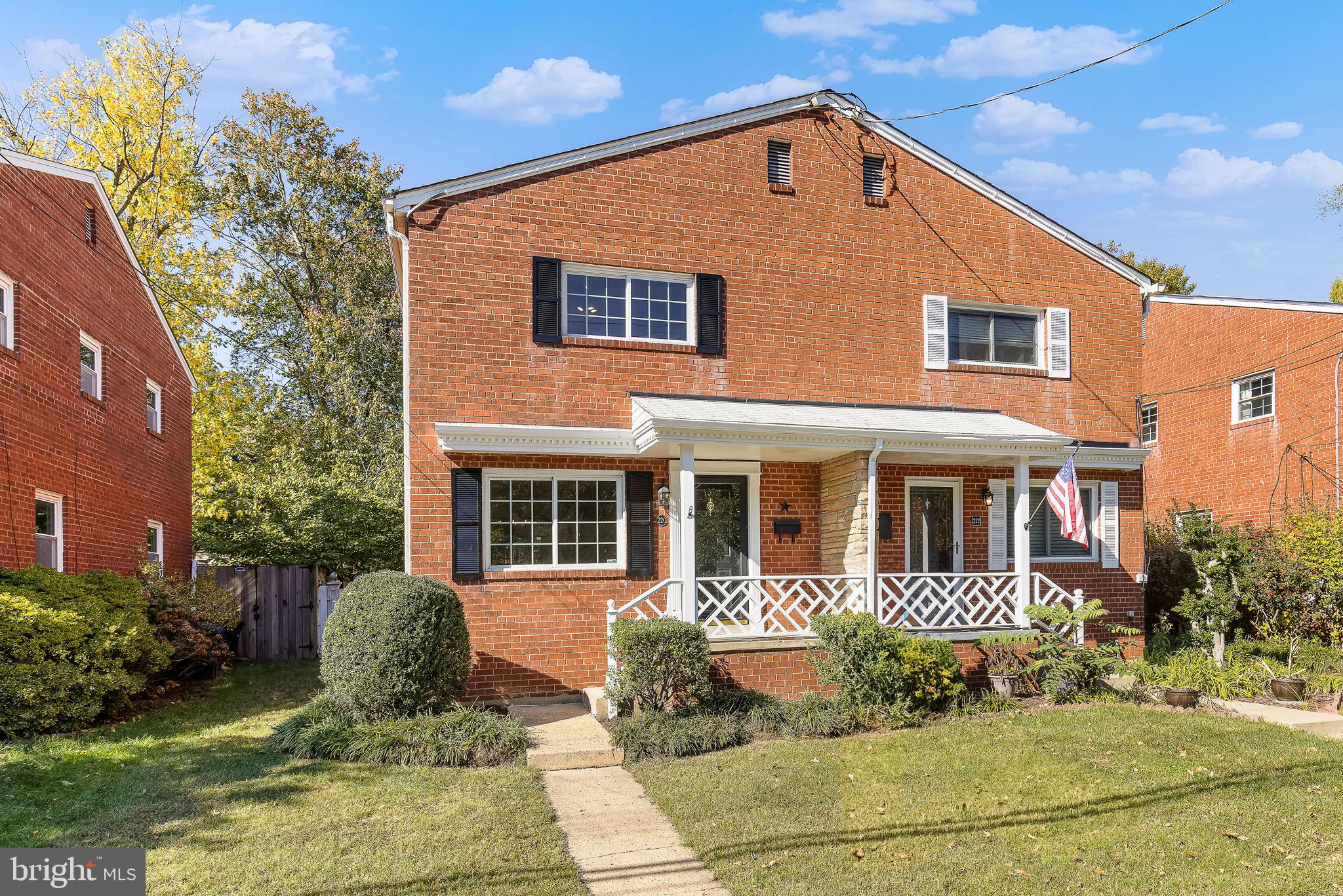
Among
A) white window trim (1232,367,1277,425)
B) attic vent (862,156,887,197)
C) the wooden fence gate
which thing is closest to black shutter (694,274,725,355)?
attic vent (862,156,887,197)

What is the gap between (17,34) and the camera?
1906 centimetres

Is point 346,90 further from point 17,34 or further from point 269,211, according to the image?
point 269,211

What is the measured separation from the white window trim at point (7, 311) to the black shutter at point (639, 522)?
296 inches

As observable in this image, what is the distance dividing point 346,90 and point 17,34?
11181mm

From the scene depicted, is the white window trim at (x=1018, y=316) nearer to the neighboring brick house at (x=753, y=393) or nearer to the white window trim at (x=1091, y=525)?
the neighboring brick house at (x=753, y=393)

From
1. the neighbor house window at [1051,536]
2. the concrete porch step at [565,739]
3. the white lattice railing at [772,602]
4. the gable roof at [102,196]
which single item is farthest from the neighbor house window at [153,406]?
the neighbor house window at [1051,536]

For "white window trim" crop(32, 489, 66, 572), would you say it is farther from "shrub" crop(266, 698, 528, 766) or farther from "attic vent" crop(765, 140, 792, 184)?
"attic vent" crop(765, 140, 792, 184)

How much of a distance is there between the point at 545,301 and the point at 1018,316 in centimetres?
756

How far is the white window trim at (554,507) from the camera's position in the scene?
10891 mm

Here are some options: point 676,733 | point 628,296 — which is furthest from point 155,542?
point 676,733

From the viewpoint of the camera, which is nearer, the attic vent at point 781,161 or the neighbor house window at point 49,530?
the neighbor house window at point 49,530

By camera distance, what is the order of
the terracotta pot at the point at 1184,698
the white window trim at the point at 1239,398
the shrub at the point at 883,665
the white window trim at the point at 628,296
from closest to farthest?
the shrub at the point at 883,665
the terracotta pot at the point at 1184,698
the white window trim at the point at 628,296
the white window trim at the point at 1239,398

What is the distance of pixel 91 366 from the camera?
13.2m

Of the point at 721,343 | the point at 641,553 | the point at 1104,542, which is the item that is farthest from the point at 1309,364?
the point at 641,553
